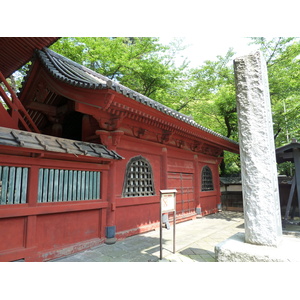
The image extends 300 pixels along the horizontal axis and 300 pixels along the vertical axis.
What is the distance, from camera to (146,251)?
180 inches

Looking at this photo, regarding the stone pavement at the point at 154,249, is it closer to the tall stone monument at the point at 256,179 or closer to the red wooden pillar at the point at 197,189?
the tall stone monument at the point at 256,179

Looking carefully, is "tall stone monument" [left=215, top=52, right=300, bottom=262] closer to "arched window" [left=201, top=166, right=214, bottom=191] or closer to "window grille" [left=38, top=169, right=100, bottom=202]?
"window grille" [left=38, top=169, right=100, bottom=202]

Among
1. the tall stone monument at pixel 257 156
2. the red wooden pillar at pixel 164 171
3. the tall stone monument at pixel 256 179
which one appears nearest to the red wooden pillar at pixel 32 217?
the tall stone monument at pixel 256 179

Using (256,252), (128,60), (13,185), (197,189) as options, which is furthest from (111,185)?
(128,60)

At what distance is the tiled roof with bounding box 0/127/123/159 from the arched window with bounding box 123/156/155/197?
1.12 meters

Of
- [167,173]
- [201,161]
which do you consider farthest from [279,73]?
[167,173]

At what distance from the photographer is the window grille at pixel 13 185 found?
11.7ft

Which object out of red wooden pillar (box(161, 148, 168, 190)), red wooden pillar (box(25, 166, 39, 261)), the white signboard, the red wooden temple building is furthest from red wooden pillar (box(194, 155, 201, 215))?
red wooden pillar (box(25, 166, 39, 261))

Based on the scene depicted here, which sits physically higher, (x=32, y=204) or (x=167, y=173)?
(x=167, y=173)

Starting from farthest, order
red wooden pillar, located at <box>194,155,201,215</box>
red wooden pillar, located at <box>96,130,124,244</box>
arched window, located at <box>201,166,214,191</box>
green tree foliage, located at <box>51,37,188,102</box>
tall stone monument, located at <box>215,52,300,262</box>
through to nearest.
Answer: green tree foliage, located at <box>51,37,188,102</box>
arched window, located at <box>201,166,214,191</box>
red wooden pillar, located at <box>194,155,201,215</box>
red wooden pillar, located at <box>96,130,124,244</box>
tall stone monument, located at <box>215,52,300,262</box>

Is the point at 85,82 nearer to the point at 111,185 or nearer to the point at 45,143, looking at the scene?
the point at 45,143

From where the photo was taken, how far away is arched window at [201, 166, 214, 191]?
33.9ft

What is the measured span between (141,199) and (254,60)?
14.6 ft

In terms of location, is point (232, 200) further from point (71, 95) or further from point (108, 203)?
point (71, 95)
